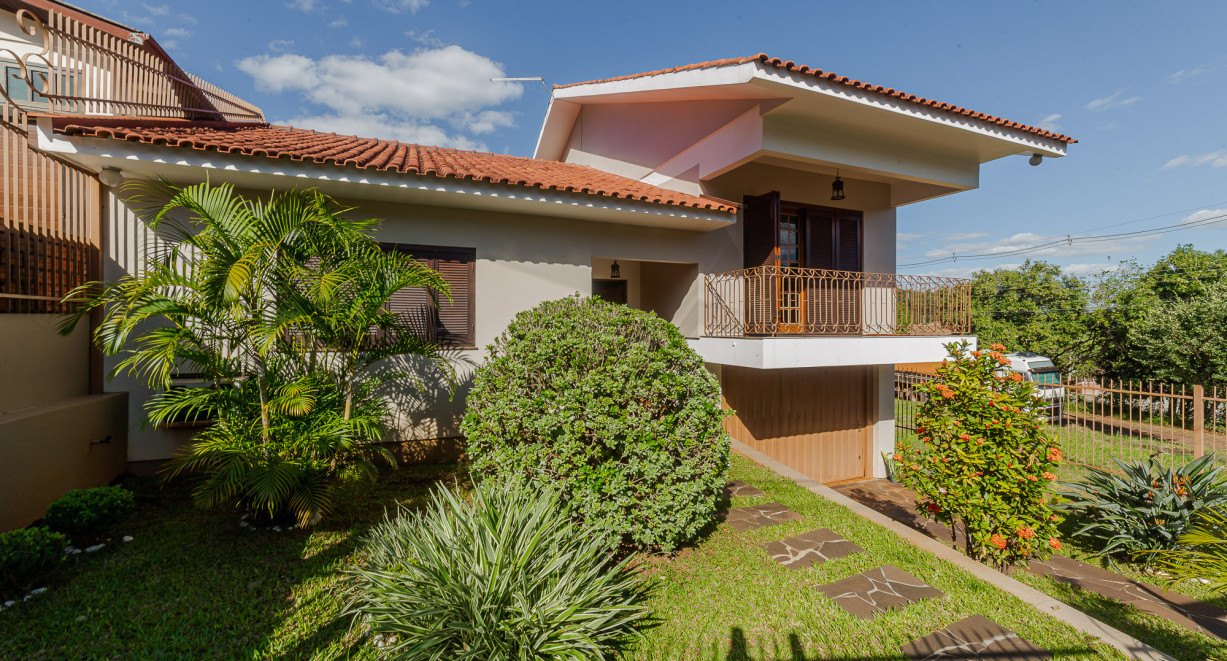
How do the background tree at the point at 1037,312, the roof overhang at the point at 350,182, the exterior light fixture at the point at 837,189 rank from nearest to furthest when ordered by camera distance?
the roof overhang at the point at 350,182, the exterior light fixture at the point at 837,189, the background tree at the point at 1037,312

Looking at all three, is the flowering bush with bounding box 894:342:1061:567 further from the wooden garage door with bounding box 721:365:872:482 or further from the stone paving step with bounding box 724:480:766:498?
the wooden garage door with bounding box 721:365:872:482

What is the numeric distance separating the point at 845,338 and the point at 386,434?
7234 mm

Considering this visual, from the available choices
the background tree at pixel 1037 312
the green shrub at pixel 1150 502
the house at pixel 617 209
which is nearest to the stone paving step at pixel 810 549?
the house at pixel 617 209

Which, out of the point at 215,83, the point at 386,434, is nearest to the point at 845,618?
the point at 386,434

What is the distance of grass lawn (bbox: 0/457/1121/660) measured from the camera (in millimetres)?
3068

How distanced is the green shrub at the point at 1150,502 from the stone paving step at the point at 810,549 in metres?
2.98

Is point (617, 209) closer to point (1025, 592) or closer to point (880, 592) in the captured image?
point (880, 592)

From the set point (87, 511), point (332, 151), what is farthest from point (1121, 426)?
point (87, 511)

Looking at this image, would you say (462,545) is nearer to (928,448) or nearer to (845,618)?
(845,618)

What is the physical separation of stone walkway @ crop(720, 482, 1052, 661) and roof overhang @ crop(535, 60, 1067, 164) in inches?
220

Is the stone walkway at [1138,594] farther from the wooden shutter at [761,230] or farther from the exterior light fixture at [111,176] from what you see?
the exterior light fixture at [111,176]

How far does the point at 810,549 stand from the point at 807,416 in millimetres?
5559

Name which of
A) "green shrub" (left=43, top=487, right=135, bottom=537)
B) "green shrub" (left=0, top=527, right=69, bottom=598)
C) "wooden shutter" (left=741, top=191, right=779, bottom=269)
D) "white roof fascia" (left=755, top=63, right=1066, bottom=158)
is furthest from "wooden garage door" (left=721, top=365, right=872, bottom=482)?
"green shrub" (left=0, top=527, right=69, bottom=598)

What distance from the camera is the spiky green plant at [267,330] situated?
4016 millimetres
